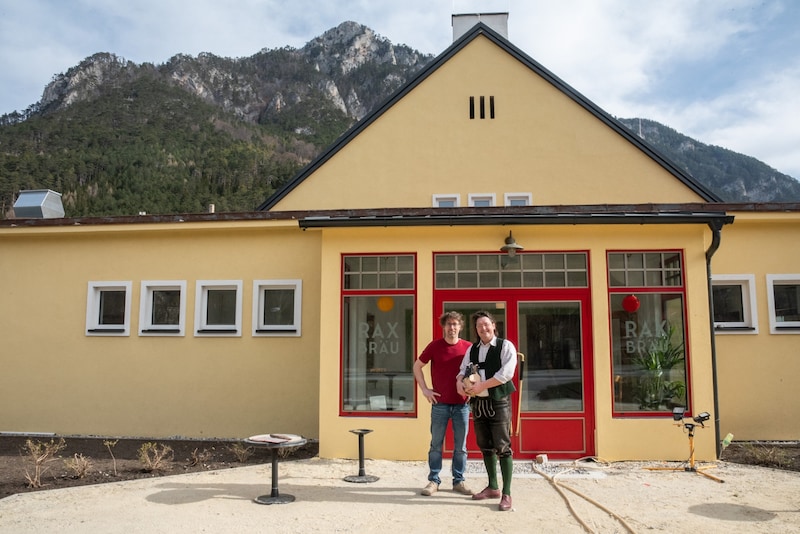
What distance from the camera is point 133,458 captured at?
28.0ft

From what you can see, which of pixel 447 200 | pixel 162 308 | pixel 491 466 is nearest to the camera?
pixel 491 466

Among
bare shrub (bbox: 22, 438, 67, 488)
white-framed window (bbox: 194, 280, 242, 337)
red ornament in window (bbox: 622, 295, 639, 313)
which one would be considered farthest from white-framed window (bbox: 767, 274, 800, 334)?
A: bare shrub (bbox: 22, 438, 67, 488)

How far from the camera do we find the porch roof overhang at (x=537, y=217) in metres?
7.84

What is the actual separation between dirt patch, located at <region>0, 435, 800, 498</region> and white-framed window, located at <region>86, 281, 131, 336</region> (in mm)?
1777

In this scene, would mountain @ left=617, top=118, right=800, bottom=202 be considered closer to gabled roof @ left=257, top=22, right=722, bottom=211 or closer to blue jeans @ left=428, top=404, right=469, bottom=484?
gabled roof @ left=257, top=22, right=722, bottom=211

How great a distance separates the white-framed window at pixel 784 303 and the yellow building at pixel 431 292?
0.03 metres

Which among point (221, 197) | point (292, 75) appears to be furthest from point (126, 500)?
point (292, 75)

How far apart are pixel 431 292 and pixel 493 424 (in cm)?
271

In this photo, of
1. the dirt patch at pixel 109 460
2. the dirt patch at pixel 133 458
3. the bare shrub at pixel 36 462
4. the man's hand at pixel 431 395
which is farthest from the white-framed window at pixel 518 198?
the bare shrub at pixel 36 462

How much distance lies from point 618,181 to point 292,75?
8709 centimetres

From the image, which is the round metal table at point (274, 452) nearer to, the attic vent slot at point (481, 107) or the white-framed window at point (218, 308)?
the white-framed window at point (218, 308)

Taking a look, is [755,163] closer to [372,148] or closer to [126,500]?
[372,148]

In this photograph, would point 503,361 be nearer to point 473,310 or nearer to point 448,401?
point 448,401

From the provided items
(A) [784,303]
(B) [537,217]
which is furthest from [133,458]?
(A) [784,303]
